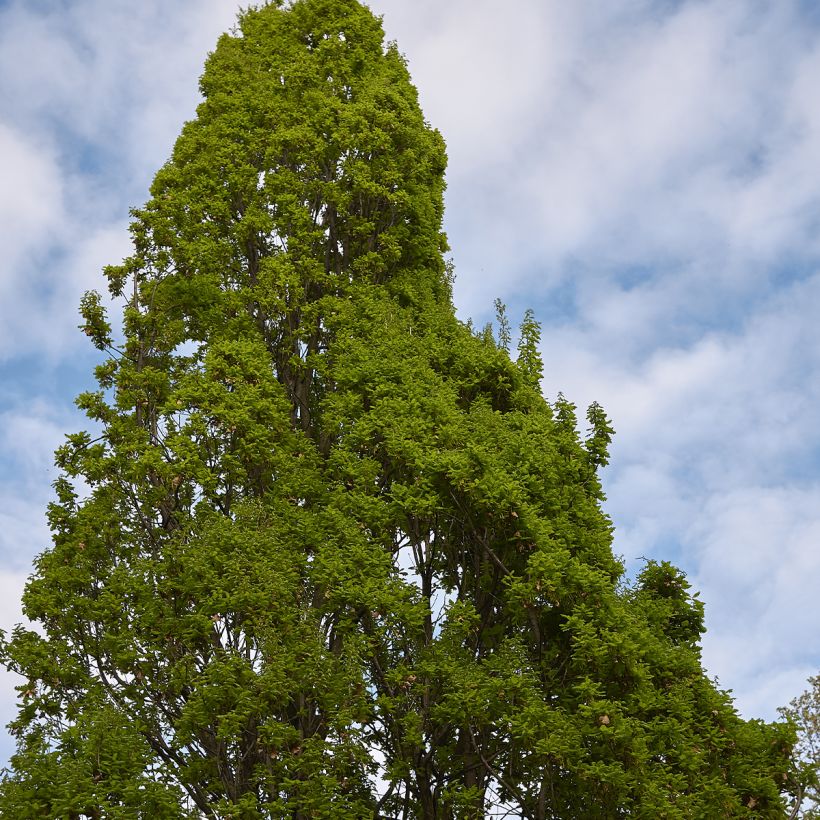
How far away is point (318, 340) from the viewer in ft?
52.1

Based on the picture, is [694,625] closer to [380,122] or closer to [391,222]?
[391,222]

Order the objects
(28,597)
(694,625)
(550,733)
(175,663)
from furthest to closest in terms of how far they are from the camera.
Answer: (694,625)
(28,597)
(175,663)
(550,733)

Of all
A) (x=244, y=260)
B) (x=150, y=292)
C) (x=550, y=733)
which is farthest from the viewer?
(x=244, y=260)

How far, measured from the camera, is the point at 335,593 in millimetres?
11812

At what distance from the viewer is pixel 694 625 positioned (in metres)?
13.7

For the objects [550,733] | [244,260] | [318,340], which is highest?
[244,260]

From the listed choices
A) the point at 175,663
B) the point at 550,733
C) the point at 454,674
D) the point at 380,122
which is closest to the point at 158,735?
the point at 175,663

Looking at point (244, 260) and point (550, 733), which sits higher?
point (244, 260)

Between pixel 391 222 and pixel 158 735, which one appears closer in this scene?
pixel 158 735

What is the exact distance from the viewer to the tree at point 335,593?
10914mm

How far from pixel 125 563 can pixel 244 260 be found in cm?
613

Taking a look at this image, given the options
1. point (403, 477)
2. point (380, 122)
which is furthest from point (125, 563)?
point (380, 122)

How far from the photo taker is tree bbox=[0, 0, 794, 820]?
10.9 metres

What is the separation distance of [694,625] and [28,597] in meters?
9.27
